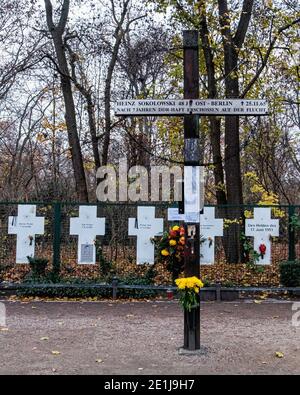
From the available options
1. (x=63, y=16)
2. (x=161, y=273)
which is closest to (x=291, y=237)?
(x=161, y=273)

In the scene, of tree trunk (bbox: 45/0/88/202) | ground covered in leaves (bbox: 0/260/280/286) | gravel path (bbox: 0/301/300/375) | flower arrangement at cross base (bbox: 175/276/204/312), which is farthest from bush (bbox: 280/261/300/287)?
tree trunk (bbox: 45/0/88/202)

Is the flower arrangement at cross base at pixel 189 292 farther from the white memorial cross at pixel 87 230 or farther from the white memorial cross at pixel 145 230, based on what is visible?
the white memorial cross at pixel 87 230

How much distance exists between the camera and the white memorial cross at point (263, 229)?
12297mm

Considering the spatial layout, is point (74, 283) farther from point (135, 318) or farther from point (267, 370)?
point (267, 370)

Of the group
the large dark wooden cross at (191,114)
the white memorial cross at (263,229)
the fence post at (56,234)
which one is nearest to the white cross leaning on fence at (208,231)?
the white memorial cross at (263,229)

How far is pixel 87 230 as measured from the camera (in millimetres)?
12211

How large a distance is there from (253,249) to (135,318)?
154 inches

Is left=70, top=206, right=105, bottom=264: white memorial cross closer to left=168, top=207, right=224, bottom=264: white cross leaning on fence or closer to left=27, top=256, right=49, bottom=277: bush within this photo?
left=27, top=256, right=49, bottom=277: bush

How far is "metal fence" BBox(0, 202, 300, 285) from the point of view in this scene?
1229 centimetres

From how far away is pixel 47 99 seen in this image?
30469 mm

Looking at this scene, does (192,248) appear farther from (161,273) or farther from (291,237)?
(291,237)

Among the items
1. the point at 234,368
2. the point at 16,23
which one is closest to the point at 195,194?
the point at 234,368

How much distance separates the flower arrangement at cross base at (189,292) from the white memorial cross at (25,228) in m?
5.98

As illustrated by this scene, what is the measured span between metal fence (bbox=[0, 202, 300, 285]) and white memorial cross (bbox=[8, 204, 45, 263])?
0.40 ft
